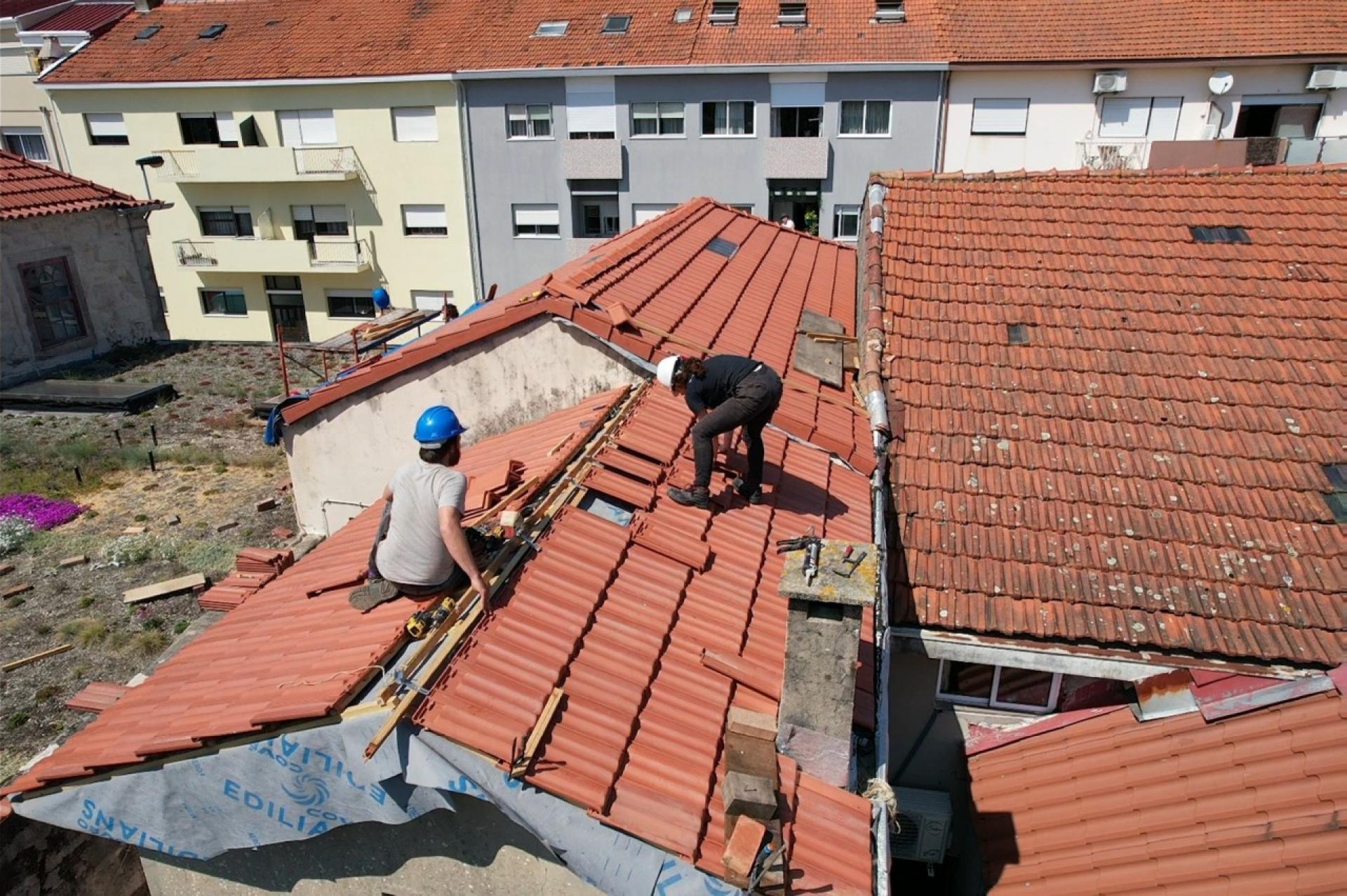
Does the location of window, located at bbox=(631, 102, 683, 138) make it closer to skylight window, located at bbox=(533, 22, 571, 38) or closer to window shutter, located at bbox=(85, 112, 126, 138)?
skylight window, located at bbox=(533, 22, 571, 38)

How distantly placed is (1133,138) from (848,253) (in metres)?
17.1

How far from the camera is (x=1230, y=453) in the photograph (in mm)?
8250

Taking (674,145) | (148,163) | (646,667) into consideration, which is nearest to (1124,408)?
(646,667)

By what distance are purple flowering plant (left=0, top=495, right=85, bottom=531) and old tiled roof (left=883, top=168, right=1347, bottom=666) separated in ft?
45.0

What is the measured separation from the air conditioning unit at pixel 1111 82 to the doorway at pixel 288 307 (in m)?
30.4

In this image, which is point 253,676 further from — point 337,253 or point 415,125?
point 337,253

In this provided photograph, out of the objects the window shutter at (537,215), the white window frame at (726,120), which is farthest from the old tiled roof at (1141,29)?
the window shutter at (537,215)

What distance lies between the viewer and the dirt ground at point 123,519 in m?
10.2

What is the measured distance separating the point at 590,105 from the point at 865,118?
9534 mm

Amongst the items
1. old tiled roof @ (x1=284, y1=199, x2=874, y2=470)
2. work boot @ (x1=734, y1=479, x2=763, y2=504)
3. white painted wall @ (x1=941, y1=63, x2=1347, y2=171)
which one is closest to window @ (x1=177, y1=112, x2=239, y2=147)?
old tiled roof @ (x1=284, y1=199, x2=874, y2=470)

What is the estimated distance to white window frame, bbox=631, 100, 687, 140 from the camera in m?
28.5

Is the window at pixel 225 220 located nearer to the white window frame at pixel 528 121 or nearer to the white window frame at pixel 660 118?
the white window frame at pixel 528 121

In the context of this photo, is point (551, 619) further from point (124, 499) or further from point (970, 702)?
point (124, 499)

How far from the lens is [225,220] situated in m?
33.7
